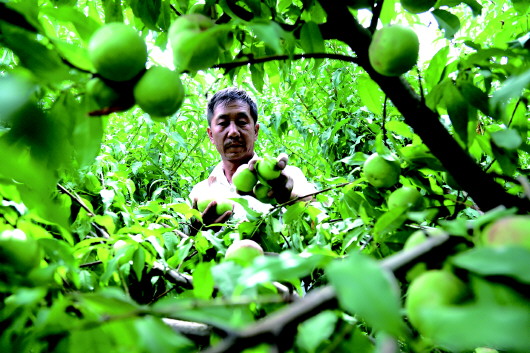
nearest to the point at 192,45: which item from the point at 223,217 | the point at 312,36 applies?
the point at 312,36

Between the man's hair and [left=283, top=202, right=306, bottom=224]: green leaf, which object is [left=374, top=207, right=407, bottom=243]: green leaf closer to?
[left=283, top=202, right=306, bottom=224]: green leaf

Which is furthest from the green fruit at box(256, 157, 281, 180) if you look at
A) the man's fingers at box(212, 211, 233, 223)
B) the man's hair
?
the man's hair

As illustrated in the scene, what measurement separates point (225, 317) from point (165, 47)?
51.0 inches

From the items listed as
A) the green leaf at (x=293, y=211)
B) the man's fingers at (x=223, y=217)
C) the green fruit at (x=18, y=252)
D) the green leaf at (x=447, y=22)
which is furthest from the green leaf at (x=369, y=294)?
the man's fingers at (x=223, y=217)

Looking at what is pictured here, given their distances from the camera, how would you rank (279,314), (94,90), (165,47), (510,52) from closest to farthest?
(279,314), (94,90), (510,52), (165,47)

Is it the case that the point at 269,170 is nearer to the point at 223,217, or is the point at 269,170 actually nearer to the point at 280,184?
the point at 280,184

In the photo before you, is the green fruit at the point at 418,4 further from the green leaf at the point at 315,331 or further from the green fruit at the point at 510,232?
the green leaf at the point at 315,331

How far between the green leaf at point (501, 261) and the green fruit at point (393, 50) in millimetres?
456

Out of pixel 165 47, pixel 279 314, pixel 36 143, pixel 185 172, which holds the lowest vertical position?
pixel 279 314

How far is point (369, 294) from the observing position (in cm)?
38

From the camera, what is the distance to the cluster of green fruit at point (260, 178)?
1.59m

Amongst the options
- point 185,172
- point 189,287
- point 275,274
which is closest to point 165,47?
point 189,287

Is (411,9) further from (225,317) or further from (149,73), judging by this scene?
(225,317)

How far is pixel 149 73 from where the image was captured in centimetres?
70
